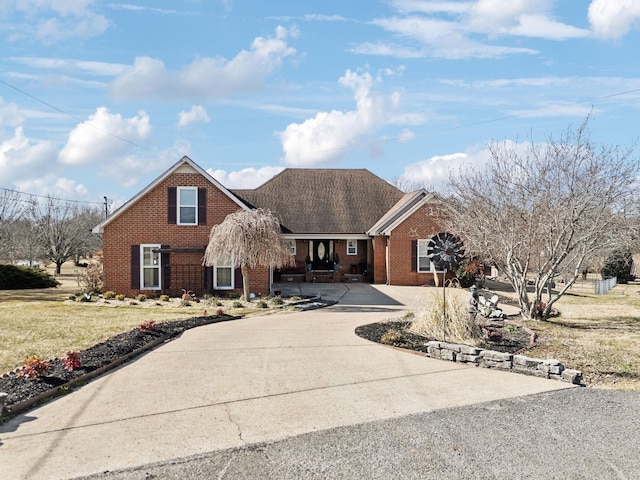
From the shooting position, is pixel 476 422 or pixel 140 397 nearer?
pixel 476 422

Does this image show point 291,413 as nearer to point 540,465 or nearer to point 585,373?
point 540,465

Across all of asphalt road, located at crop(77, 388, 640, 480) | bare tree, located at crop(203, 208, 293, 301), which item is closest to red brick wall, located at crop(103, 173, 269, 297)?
bare tree, located at crop(203, 208, 293, 301)

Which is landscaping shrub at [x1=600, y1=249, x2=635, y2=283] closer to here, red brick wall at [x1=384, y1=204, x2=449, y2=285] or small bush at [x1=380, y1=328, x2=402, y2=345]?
red brick wall at [x1=384, y1=204, x2=449, y2=285]

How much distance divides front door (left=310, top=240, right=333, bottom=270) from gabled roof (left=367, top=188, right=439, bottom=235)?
2658 mm

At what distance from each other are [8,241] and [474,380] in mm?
31416

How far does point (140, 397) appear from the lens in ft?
25.3

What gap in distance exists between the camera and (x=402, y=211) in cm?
2808

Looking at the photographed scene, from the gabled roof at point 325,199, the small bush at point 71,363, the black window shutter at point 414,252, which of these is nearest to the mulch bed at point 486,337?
the small bush at point 71,363

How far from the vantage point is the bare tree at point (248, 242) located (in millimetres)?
18953

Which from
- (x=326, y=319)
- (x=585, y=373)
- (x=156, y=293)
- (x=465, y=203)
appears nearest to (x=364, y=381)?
(x=585, y=373)

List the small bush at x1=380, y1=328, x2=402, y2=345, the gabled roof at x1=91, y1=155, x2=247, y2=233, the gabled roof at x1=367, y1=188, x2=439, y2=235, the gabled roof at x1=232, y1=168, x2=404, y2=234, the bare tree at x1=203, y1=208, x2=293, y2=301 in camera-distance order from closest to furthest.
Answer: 1. the small bush at x1=380, y1=328, x2=402, y2=345
2. the bare tree at x1=203, y1=208, x2=293, y2=301
3. the gabled roof at x1=91, y1=155, x2=247, y2=233
4. the gabled roof at x1=367, y1=188, x2=439, y2=235
5. the gabled roof at x1=232, y1=168, x2=404, y2=234

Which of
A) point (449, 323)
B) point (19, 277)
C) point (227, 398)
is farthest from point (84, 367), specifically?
point (19, 277)

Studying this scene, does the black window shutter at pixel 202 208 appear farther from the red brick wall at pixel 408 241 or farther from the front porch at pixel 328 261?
the red brick wall at pixel 408 241

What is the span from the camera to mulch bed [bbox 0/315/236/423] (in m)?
7.45
